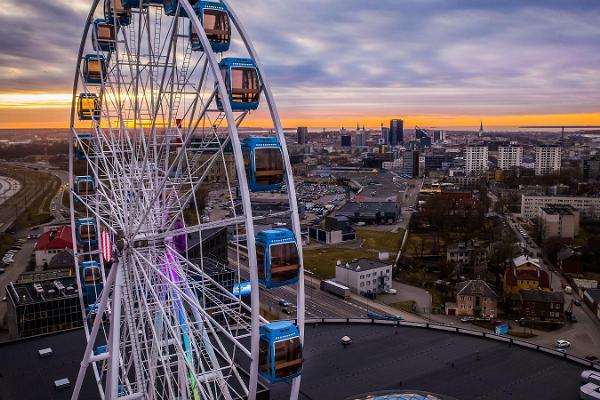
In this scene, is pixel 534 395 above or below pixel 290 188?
below

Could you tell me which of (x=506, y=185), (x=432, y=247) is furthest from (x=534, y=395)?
(x=506, y=185)

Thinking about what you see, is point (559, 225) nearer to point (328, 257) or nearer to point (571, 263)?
point (571, 263)

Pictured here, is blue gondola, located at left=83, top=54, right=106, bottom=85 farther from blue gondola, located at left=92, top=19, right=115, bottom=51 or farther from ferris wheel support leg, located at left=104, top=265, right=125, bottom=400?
ferris wheel support leg, located at left=104, top=265, right=125, bottom=400

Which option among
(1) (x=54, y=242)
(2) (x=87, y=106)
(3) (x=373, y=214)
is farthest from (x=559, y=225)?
(2) (x=87, y=106)

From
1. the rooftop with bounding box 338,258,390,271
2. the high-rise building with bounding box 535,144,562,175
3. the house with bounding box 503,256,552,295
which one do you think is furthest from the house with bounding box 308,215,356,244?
the high-rise building with bounding box 535,144,562,175

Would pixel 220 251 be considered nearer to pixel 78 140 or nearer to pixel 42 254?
pixel 42 254

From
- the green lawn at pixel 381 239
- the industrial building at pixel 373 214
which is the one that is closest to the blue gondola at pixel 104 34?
the green lawn at pixel 381 239
